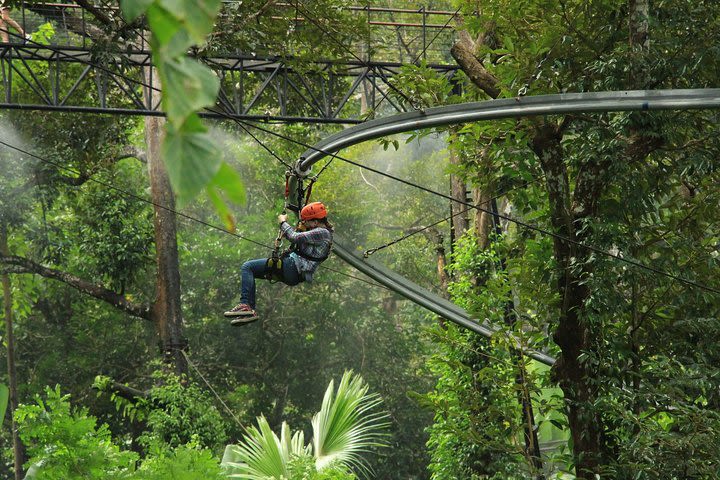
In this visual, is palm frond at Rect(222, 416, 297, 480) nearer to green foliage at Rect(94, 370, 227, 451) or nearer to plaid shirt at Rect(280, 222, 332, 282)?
green foliage at Rect(94, 370, 227, 451)

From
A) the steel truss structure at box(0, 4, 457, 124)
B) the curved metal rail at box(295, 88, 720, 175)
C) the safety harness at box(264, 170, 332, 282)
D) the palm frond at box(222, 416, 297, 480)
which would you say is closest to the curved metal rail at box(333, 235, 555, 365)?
the safety harness at box(264, 170, 332, 282)

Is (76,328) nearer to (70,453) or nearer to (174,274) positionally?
(174,274)

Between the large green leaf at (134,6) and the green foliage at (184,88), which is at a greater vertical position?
the large green leaf at (134,6)

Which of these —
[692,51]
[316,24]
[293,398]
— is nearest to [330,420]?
[316,24]

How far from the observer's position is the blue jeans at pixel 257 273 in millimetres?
7199

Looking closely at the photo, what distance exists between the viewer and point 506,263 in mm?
9547

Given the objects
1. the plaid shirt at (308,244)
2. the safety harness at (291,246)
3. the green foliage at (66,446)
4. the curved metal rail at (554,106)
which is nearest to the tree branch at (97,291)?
the green foliage at (66,446)

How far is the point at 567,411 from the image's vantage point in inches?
299

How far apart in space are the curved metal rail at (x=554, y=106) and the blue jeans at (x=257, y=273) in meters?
1.15

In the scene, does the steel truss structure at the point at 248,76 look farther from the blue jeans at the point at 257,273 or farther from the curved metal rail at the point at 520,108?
the blue jeans at the point at 257,273

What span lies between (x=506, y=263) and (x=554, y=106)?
3.50 metres

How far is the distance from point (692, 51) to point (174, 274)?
1009 centimetres

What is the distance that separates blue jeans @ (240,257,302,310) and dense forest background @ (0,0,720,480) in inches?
46.8

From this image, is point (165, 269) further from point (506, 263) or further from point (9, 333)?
A: point (506, 263)
